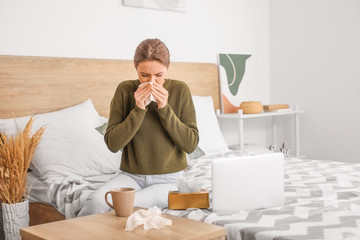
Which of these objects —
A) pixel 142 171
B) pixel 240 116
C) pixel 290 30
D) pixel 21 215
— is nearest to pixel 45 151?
pixel 21 215

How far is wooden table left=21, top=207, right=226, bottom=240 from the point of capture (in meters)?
1.18

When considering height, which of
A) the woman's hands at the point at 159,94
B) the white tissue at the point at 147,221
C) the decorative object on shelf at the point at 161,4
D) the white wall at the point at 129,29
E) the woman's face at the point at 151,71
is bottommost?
the white tissue at the point at 147,221

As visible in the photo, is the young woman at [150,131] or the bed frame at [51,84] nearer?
the young woman at [150,131]

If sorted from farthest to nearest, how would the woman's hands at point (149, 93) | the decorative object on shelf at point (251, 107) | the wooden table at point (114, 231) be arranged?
the decorative object on shelf at point (251, 107), the woman's hands at point (149, 93), the wooden table at point (114, 231)

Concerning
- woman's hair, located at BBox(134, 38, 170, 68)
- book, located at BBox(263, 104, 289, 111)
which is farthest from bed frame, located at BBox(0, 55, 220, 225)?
book, located at BBox(263, 104, 289, 111)

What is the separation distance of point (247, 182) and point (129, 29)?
1729 millimetres

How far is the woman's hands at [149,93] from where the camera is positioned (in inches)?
66.0

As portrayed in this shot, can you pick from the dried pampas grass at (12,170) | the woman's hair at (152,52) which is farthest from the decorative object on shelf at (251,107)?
the dried pampas grass at (12,170)

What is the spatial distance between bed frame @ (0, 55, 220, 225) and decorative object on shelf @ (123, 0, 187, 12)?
1.29 ft

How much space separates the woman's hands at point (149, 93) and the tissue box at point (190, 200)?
343 mm

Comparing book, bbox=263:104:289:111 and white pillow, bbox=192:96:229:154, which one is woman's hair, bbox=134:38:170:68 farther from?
book, bbox=263:104:289:111

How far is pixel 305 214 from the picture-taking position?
1509mm

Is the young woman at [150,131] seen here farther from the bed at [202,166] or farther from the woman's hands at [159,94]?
the bed at [202,166]

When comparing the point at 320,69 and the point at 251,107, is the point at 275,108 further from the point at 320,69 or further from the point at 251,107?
the point at 320,69
